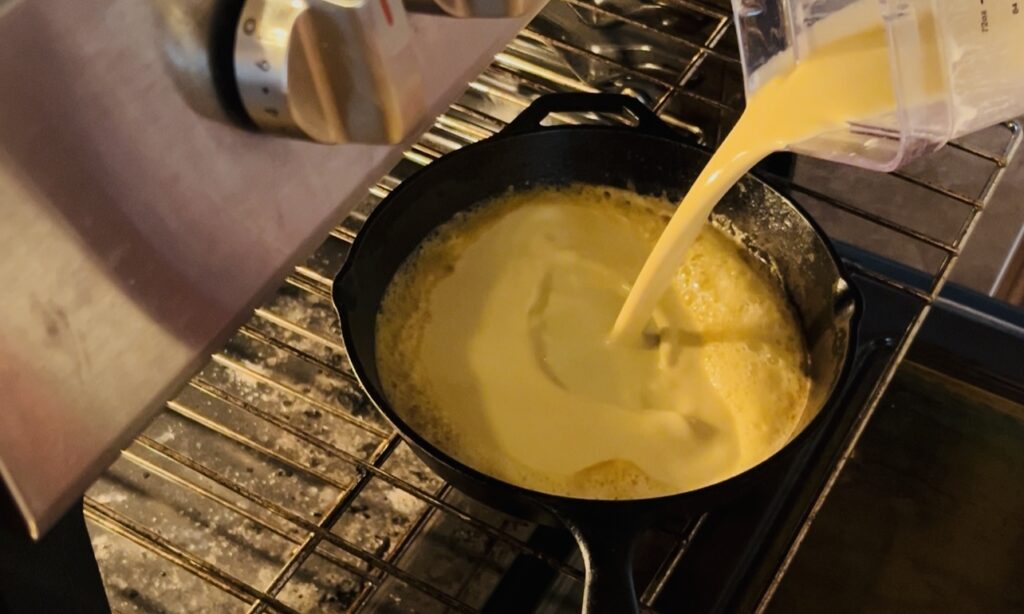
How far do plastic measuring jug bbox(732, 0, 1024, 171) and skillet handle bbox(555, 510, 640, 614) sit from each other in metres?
0.26

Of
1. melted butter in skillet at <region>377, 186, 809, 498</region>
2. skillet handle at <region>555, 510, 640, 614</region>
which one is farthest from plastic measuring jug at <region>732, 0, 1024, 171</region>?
skillet handle at <region>555, 510, 640, 614</region>

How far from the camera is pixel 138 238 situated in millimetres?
400

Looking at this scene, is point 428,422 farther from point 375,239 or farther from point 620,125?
point 620,125

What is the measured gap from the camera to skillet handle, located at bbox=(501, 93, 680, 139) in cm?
70

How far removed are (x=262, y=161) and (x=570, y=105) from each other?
0.29 m

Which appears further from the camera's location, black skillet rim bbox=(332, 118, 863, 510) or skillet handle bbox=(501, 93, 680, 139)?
skillet handle bbox=(501, 93, 680, 139)

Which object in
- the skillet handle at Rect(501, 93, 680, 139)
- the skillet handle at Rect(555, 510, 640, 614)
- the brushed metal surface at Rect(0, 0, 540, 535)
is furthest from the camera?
the skillet handle at Rect(501, 93, 680, 139)

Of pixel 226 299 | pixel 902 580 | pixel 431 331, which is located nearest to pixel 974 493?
pixel 902 580

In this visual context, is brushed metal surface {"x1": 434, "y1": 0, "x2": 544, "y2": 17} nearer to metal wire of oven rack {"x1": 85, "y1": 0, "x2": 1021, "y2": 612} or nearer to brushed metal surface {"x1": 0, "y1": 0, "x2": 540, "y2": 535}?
brushed metal surface {"x1": 0, "y1": 0, "x2": 540, "y2": 535}

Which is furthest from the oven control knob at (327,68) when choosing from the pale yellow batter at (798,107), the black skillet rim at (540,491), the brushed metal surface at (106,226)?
the pale yellow batter at (798,107)

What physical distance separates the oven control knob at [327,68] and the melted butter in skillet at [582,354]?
25cm

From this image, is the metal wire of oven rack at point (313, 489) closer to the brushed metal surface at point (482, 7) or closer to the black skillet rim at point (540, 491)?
the black skillet rim at point (540, 491)

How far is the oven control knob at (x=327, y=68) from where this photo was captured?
385mm

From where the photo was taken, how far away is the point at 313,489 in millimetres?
616
